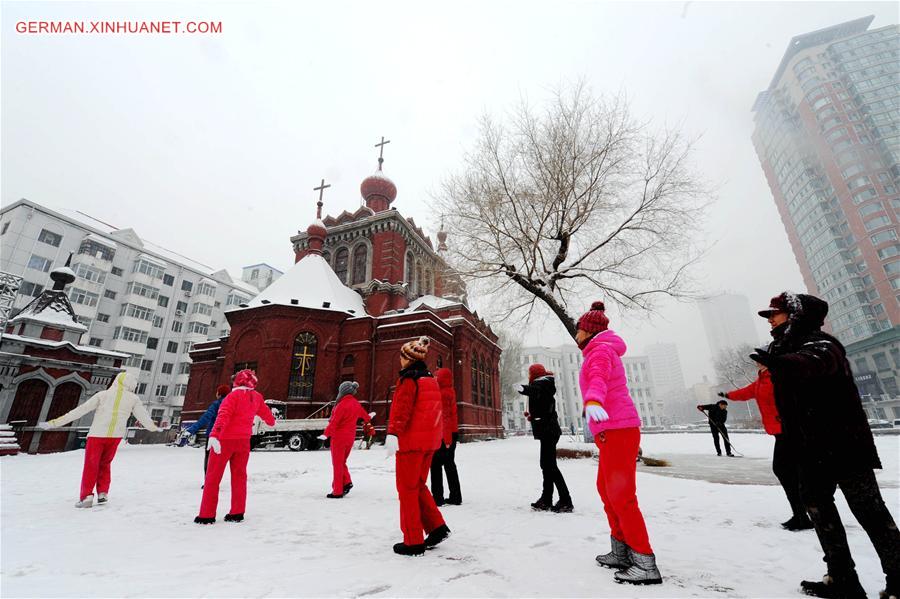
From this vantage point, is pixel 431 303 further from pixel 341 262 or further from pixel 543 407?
pixel 543 407

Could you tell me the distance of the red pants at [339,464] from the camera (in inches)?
232

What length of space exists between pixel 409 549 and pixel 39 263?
162 feet

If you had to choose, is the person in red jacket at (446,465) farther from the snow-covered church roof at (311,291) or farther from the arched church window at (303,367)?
the snow-covered church roof at (311,291)

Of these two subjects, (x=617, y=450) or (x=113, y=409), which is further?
(x=113, y=409)

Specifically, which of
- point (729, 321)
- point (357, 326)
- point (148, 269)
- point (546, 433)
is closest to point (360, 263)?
point (357, 326)

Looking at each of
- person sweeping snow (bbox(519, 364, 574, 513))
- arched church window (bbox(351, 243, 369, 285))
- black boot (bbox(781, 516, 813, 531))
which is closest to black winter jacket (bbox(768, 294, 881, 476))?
black boot (bbox(781, 516, 813, 531))

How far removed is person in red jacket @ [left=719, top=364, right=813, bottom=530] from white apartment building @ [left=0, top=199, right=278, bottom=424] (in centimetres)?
4393

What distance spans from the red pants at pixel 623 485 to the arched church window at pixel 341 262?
2774cm

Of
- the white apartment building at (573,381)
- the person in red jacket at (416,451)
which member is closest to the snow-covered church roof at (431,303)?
the person in red jacket at (416,451)

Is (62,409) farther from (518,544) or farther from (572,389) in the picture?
(572,389)

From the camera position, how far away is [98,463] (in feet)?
17.5

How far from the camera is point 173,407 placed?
40.9 meters

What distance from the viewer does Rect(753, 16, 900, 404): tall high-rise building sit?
45812 millimetres

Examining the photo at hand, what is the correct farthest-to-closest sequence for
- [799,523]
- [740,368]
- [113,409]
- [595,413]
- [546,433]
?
[740,368]
[113,409]
[546,433]
[799,523]
[595,413]
